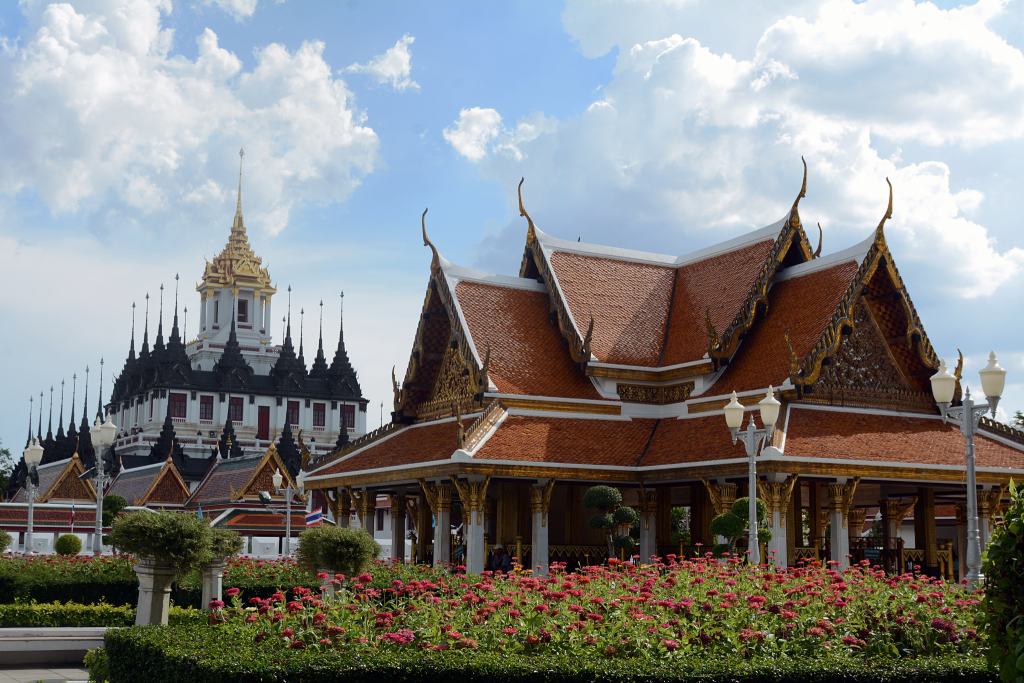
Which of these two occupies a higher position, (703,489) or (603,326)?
(603,326)

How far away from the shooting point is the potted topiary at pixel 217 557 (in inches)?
520

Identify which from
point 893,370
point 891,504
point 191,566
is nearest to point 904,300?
point 893,370

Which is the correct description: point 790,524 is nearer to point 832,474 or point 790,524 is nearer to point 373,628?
point 832,474

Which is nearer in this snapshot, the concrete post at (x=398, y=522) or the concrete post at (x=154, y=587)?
the concrete post at (x=154, y=587)

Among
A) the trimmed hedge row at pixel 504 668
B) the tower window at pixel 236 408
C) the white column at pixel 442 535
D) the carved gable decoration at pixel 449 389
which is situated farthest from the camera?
the tower window at pixel 236 408

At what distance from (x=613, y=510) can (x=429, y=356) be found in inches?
284

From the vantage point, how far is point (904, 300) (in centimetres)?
A: 2189

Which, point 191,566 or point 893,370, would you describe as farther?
point 893,370

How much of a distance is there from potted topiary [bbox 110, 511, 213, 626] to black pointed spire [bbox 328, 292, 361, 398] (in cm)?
8317

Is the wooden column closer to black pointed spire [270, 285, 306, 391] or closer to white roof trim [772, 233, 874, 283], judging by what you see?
white roof trim [772, 233, 874, 283]

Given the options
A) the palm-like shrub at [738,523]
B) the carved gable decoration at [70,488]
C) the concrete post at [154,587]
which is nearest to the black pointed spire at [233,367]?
the carved gable decoration at [70,488]

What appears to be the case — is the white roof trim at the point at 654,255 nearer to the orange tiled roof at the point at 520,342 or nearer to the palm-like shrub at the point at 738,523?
the orange tiled roof at the point at 520,342

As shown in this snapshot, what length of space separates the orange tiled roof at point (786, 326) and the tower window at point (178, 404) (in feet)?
229

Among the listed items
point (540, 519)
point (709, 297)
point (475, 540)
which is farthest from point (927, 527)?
point (475, 540)
